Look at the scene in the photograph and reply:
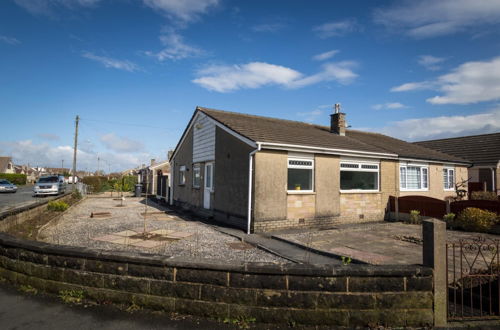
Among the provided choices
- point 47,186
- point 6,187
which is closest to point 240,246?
point 47,186

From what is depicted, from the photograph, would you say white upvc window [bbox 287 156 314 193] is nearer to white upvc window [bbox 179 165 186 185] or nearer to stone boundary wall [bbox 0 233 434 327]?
stone boundary wall [bbox 0 233 434 327]

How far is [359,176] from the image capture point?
1320 cm

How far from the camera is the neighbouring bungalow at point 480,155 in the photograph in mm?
21344

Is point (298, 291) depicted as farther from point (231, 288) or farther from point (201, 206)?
point (201, 206)

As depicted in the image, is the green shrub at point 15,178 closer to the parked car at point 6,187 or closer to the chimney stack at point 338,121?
the parked car at point 6,187

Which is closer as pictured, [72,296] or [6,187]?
[72,296]

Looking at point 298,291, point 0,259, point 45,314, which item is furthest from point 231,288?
point 0,259

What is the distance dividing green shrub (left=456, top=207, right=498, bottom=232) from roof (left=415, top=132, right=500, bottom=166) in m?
14.3

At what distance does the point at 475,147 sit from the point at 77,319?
99.7ft

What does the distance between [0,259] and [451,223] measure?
14064 millimetres

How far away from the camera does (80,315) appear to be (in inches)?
145

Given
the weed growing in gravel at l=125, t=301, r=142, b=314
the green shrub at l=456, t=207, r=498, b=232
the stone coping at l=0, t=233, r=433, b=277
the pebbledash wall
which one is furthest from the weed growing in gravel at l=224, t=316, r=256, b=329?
the green shrub at l=456, t=207, r=498, b=232

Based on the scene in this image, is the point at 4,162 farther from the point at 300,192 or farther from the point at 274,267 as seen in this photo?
the point at 274,267

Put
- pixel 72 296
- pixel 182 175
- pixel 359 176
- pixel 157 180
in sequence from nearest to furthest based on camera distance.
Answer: pixel 72 296
pixel 359 176
pixel 182 175
pixel 157 180
